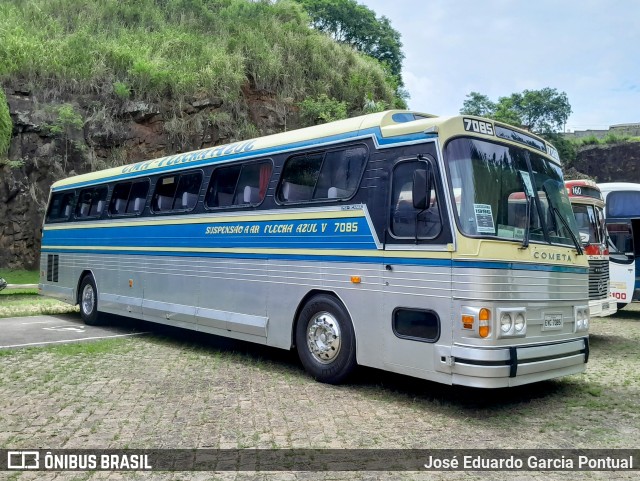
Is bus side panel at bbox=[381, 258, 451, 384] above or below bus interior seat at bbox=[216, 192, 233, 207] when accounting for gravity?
below

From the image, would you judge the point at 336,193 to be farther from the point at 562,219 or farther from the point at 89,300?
the point at 89,300

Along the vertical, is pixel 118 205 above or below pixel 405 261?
above

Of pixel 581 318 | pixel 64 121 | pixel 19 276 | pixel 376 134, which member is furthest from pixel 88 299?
pixel 64 121

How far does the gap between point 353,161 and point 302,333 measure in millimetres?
2393

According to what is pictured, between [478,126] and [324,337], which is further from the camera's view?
[324,337]

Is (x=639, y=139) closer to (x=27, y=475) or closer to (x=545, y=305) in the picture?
(x=545, y=305)

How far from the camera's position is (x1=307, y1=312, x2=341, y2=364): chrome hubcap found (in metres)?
7.87

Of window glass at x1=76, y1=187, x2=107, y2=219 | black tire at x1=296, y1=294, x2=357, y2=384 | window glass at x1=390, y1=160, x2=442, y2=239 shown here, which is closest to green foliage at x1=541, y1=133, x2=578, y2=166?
window glass at x1=76, y1=187, x2=107, y2=219

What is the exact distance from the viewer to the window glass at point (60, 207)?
14.7 metres

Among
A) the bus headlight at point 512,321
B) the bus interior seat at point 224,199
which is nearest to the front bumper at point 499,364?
the bus headlight at point 512,321

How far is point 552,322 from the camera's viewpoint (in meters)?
7.02

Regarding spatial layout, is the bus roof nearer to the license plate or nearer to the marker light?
the marker light

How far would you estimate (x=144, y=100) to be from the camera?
3059cm

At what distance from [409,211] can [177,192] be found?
210 inches
